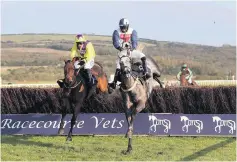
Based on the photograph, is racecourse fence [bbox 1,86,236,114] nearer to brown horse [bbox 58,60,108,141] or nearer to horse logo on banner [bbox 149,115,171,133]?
brown horse [bbox 58,60,108,141]

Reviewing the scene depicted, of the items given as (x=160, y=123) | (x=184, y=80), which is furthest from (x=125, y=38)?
(x=184, y=80)

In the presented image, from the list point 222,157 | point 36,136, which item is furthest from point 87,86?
point 222,157

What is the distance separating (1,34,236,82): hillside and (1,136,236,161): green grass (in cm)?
3338

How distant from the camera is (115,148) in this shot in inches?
483

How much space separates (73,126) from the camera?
14.1 meters

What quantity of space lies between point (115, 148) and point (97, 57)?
50.5 meters

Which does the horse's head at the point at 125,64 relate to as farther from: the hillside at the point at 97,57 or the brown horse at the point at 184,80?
the hillside at the point at 97,57

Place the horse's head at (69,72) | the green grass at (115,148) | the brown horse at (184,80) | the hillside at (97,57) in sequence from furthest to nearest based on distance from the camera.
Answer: the hillside at (97,57), the brown horse at (184,80), the horse's head at (69,72), the green grass at (115,148)

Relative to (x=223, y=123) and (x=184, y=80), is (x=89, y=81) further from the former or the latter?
(x=184, y=80)

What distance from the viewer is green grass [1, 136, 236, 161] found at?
11219mm

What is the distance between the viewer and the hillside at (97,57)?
53.3m

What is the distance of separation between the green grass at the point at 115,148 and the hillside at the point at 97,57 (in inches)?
1314

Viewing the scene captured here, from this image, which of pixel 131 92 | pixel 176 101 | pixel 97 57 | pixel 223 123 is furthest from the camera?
pixel 97 57

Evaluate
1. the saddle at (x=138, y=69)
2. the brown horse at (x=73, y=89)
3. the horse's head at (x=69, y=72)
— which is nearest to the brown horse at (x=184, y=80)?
the brown horse at (x=73, y=89)
